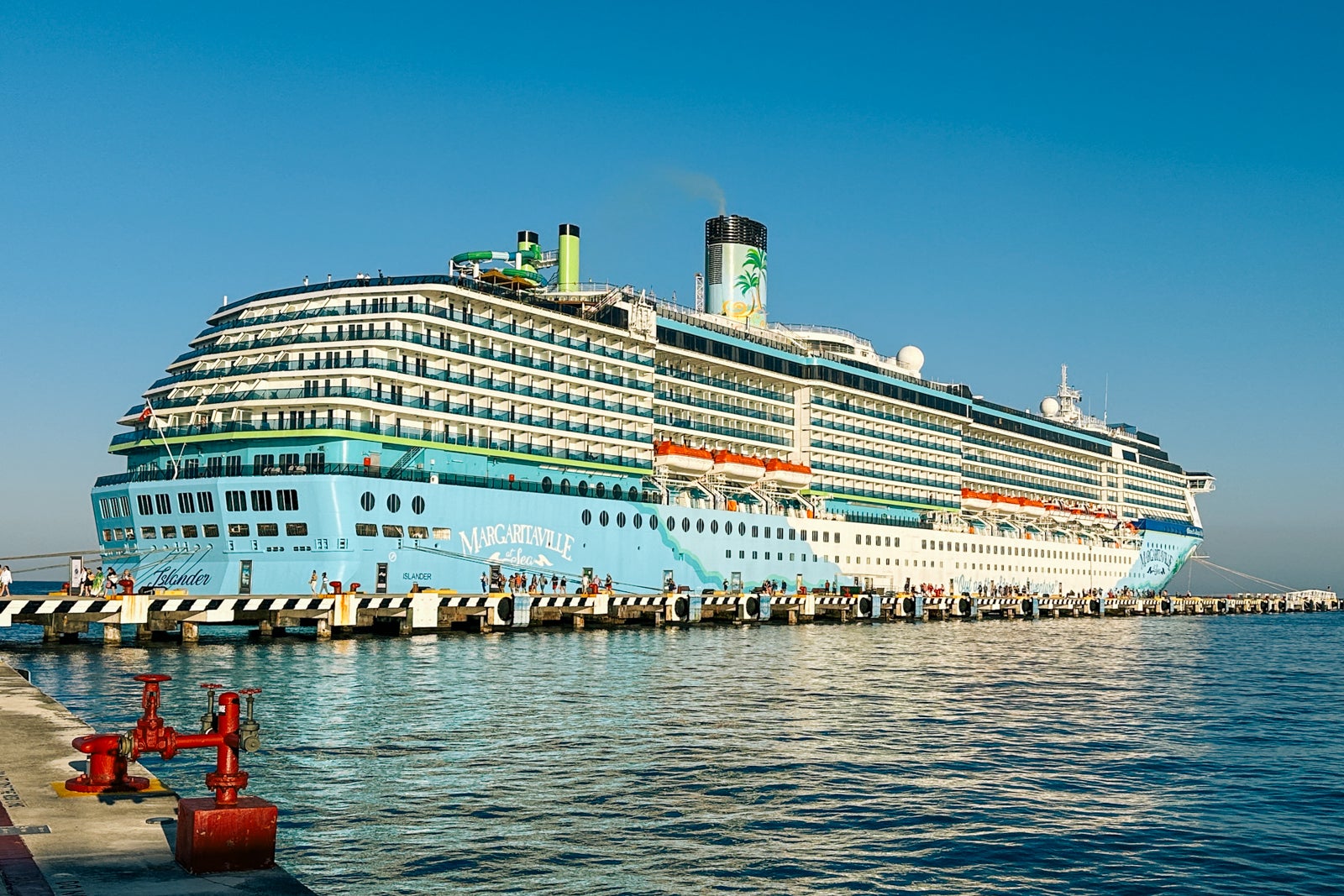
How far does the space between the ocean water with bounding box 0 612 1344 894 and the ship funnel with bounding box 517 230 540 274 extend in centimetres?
3526

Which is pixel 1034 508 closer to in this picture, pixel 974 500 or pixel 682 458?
pixel 974 500

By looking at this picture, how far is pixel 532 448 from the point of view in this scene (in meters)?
68.3

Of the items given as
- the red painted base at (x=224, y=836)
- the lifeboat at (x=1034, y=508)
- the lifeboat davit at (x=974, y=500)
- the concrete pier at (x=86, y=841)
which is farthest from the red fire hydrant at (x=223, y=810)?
the lifeboat at (x=1034, y=508)

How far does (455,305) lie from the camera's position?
66.7 metres

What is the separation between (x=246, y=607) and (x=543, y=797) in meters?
33.7

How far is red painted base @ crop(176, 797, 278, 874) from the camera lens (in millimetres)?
10914

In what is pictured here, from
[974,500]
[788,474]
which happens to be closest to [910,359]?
[974,500]

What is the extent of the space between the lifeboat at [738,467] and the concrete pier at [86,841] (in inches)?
2693

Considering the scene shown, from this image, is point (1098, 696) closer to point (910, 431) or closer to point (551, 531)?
point (551, 531)

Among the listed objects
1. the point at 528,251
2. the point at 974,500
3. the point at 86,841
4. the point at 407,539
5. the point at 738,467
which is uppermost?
the point at 528,251

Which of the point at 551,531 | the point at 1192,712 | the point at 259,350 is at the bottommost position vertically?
the point at 1192,712

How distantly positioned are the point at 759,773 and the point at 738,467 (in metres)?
63.5

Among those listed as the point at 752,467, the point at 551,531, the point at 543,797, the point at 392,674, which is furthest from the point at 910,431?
the point at 543,797

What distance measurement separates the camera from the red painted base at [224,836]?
10.9 m
